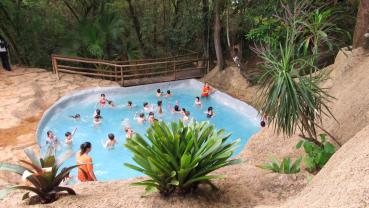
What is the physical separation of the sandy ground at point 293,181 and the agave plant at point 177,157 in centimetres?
20

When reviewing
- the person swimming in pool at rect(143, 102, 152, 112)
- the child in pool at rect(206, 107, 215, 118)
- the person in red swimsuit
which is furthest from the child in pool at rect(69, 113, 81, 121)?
the person in red swimsuit

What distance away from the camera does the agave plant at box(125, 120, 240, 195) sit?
3645 mm

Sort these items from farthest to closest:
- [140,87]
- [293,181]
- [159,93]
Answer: [140,87] → [159,93] → [293,181]

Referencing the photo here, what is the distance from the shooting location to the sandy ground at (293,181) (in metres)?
2.71

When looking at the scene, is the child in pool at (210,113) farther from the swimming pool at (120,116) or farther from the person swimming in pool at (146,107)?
the person swimming in pool at (146,107)

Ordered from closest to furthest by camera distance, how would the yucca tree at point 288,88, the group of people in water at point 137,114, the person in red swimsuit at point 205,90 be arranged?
1. the yucca tree at point 288,88
2. the group of people in water at point 137,114
3. the person in red swimsuit at point 205,90

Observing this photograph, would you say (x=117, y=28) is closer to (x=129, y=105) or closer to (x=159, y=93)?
(x=159, y=93)

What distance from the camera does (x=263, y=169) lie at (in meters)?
4.79

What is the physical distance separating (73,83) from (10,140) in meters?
4.89

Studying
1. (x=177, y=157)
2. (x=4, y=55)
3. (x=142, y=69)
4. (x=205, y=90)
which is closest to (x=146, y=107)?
(x=205, y=90)

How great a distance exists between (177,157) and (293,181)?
145cm

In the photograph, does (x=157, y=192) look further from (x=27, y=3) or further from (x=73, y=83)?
(x=27, y=3)

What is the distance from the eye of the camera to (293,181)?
13.7 ft

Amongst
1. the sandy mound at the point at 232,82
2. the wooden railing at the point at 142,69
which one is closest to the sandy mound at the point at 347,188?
the sandy mound at the point at 232,82
